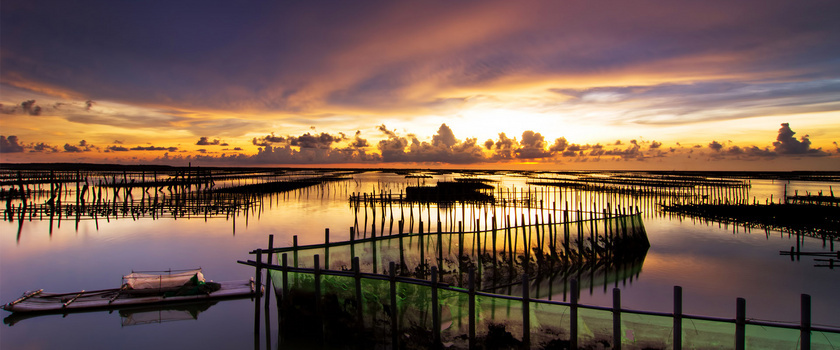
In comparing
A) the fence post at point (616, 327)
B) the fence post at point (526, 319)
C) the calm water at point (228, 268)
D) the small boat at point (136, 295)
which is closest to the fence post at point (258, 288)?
the calm water at point (228, 268)

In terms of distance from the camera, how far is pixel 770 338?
592 centimetres

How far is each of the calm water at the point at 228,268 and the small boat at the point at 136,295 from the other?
0.93 feet

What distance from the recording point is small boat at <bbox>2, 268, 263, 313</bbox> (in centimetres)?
1025

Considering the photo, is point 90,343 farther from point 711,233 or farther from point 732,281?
point 711,233

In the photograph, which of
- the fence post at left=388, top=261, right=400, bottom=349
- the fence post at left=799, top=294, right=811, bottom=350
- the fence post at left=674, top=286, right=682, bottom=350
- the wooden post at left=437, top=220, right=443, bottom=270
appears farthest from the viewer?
the wooden post at left=437, top=220, right=443, bottom=270

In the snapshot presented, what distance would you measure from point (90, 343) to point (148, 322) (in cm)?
122

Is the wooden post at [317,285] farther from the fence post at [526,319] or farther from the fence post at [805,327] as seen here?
the fence post at [805,327]

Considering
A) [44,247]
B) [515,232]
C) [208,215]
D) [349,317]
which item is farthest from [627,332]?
[208,215]

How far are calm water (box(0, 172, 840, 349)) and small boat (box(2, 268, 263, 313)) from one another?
28cm

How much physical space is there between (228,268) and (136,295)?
4848 millimetres

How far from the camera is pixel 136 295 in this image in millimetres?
10828

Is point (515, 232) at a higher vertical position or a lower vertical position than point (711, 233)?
higher

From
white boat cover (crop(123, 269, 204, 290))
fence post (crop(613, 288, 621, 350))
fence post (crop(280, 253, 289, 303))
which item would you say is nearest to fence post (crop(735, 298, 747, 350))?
fence post (crop(613, 288, 621, 350))

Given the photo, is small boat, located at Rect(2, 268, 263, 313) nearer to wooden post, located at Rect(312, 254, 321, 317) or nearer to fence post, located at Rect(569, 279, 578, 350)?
wooden post, located at Rect(312, 254, 321, 317)
